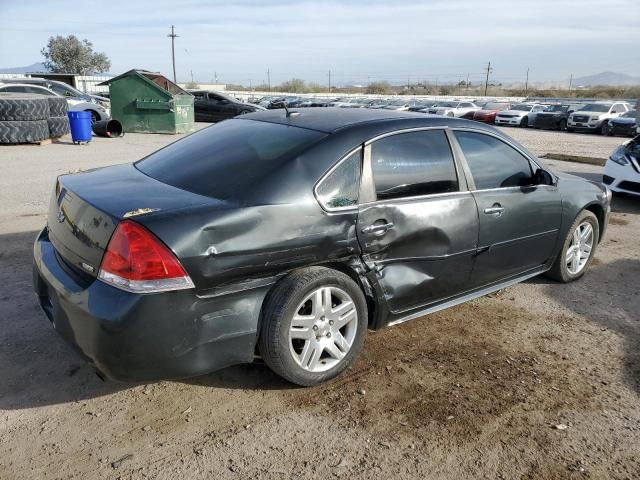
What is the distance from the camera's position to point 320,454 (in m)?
2.60

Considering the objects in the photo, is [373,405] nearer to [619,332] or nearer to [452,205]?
[452,205]

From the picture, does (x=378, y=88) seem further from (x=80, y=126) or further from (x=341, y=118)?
(x=341, y=118)

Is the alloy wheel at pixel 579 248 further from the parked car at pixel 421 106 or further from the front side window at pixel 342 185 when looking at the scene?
the parked car at pixel 421 106

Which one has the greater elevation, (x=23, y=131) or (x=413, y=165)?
(x=413, y=165)

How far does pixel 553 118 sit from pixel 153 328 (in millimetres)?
30260

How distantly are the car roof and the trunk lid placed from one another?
989 mm

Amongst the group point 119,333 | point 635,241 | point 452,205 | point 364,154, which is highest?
point 364,154

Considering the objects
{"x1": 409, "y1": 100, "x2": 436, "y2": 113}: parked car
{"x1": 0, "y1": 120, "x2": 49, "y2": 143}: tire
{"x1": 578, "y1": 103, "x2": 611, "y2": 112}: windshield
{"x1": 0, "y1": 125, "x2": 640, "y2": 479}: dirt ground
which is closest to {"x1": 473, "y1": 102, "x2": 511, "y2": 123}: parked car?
{"x1": 409, "y1": 100, "x2": 436, "y2": 113}: parked car

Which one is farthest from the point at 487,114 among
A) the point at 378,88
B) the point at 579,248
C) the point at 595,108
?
the point at 378,88

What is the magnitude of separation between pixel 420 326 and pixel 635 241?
13.2 feet

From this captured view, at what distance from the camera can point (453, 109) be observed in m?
32.8

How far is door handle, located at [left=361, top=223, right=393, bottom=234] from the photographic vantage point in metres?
3.20

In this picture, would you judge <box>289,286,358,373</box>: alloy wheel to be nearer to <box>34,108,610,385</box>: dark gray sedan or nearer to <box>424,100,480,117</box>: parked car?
<box>34,108,610,385</box>: dark gray sedan

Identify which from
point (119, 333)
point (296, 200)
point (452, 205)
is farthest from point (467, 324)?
point (119, 333)
